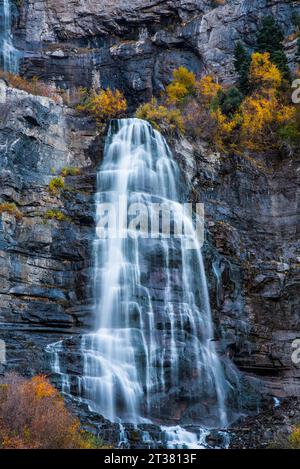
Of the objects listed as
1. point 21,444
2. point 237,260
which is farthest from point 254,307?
point 21,444

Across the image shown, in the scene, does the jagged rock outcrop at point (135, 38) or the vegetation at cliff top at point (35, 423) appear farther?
the jagged rock outcrop at point (135, 38)

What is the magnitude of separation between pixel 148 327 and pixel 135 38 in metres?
28.7

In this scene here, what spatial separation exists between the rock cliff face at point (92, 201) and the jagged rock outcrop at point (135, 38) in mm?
95

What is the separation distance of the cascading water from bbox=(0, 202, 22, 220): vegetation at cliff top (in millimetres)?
3962

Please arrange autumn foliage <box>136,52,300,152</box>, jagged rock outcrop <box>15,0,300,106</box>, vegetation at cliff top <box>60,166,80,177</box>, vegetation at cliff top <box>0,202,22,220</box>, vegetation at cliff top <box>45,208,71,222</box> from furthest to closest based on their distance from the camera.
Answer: jagged rock outcrop <box>15,0,300,106</box> → autumn foliage <box>136,52,300,152</box> → vegetation at cliff top <box>60,166,80,177</box> → vegetation at cliff top <box>45,208,71,222</box> → vegetation at cliff top <box>0,202,22,220</box>

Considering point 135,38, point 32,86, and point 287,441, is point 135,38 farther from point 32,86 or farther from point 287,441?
point 287,441

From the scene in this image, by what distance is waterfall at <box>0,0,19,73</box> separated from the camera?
141ft

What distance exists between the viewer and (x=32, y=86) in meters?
41.9

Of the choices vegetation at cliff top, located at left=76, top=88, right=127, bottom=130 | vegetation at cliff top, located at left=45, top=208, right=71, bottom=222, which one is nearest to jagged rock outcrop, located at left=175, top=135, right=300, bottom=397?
vegetation at cliff top, located at left=76, top=88, right=127, bottom=130

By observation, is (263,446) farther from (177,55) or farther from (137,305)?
(177,55)

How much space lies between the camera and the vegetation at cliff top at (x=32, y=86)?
1569 inches

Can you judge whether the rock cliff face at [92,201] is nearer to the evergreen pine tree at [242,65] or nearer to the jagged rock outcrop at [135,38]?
the jagged rock outcrop at [135,38]

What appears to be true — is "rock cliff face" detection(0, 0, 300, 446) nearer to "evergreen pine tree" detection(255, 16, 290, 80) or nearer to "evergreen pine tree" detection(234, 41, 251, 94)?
"evergreen pine tree" detection(255, 16, 290, 80)

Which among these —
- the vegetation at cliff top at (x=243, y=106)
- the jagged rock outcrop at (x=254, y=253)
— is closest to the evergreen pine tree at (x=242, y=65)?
the vegetation at cliff top at (x=243, y=106)
